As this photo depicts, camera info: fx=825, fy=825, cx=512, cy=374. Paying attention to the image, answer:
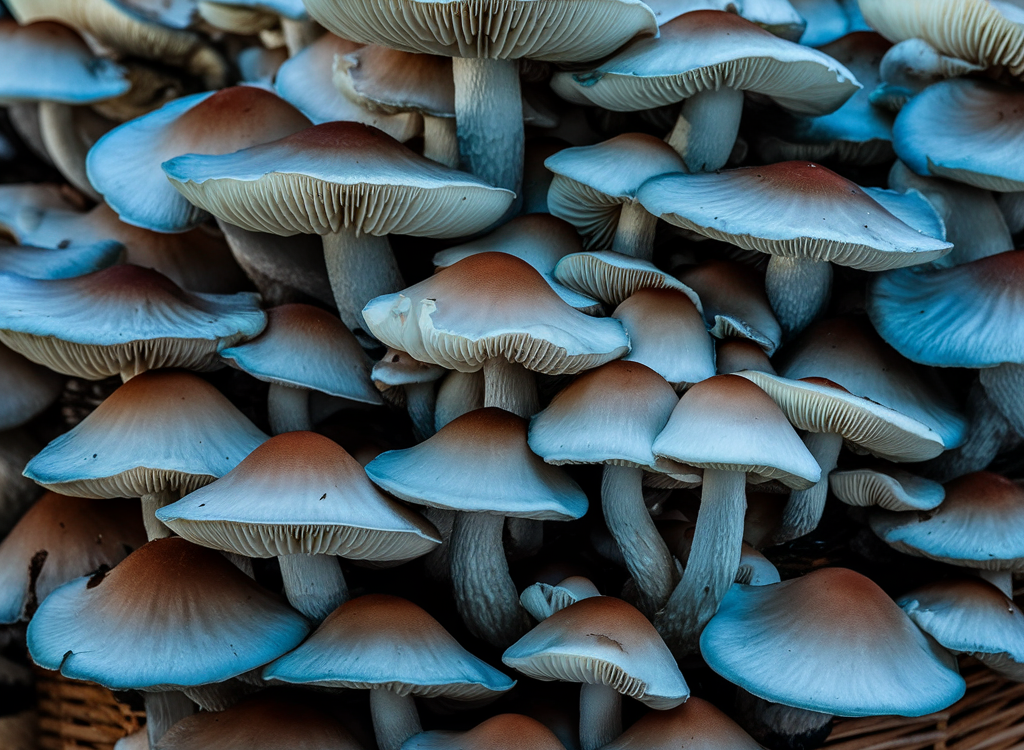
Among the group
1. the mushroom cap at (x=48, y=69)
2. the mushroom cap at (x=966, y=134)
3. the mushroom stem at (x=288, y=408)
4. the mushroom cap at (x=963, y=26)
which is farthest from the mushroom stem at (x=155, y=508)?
the mushroom cap at (x=963, y=26)

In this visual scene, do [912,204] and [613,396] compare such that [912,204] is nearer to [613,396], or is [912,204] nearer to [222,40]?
[613,396]

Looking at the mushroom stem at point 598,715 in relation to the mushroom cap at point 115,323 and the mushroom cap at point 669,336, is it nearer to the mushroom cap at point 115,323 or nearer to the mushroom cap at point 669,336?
the mushroom cap at point 669,336

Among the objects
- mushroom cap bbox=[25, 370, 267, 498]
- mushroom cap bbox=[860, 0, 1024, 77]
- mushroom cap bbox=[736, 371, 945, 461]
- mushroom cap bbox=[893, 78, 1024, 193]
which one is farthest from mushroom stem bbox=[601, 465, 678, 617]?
mushroom cap bbox=[860, 0, 1024, 77]

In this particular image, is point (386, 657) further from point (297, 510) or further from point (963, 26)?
point (963, 26)

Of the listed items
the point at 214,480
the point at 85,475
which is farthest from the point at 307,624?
the point at 85,475

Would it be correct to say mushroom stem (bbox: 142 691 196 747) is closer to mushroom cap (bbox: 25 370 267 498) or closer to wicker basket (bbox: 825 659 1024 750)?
mushroom cap (bbox: 25 370 267 498)
